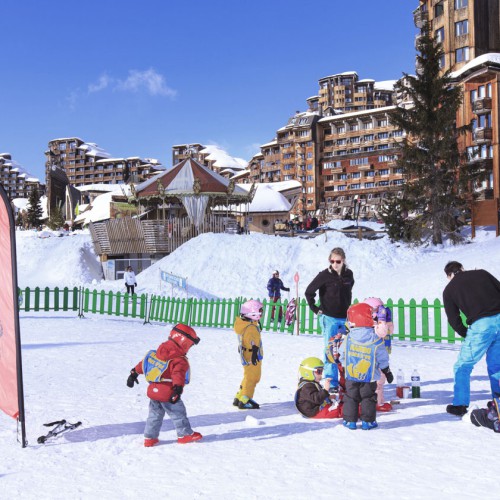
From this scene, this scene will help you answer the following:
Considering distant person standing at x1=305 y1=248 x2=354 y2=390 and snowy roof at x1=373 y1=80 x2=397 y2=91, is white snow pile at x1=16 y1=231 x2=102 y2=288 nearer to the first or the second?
distant person standing at x1=305 y1=248 x2=354 y2=390

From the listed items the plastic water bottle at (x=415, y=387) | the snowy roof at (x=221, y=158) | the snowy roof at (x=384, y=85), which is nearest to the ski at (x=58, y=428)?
the plastic water bottle at (x=415, y=387)

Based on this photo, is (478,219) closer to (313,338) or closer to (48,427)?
(313,338)

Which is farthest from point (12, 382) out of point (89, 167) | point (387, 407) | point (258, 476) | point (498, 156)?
point (89, 167)

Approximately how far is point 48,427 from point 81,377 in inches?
114

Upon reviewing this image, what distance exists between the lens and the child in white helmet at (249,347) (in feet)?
20.9

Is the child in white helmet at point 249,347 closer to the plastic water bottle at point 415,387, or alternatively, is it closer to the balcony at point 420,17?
the plastic water bottle at point 415,387

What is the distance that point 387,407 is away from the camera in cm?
626

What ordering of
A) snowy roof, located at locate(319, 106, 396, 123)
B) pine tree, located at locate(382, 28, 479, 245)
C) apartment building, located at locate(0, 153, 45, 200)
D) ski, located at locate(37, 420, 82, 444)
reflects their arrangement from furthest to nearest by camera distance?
apartment building, located at locate(0, 153, 45, 200) → snowy roof, located at locate(319, 106, 396, 123) → pine tree, located at locate(382, 28, 479, 245) → ski, located at locate(37, 420, 82, 444)

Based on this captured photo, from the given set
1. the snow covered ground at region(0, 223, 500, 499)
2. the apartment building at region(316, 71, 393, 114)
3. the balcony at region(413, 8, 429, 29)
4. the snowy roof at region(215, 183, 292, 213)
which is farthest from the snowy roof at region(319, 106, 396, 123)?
the snow covered ground at region(0, 223, 500, 499)

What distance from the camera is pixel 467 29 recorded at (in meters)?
42.1

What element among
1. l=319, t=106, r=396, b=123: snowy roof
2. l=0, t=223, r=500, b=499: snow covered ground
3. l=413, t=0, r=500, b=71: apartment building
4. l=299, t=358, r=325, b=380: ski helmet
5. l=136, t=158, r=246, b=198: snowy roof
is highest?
l=319, t=106, r=396, b=123: snowy roof

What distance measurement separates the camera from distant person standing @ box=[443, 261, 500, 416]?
5.62m

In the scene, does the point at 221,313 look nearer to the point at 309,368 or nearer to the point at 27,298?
the point at 27,298

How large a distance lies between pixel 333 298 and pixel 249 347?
1.34 metres
